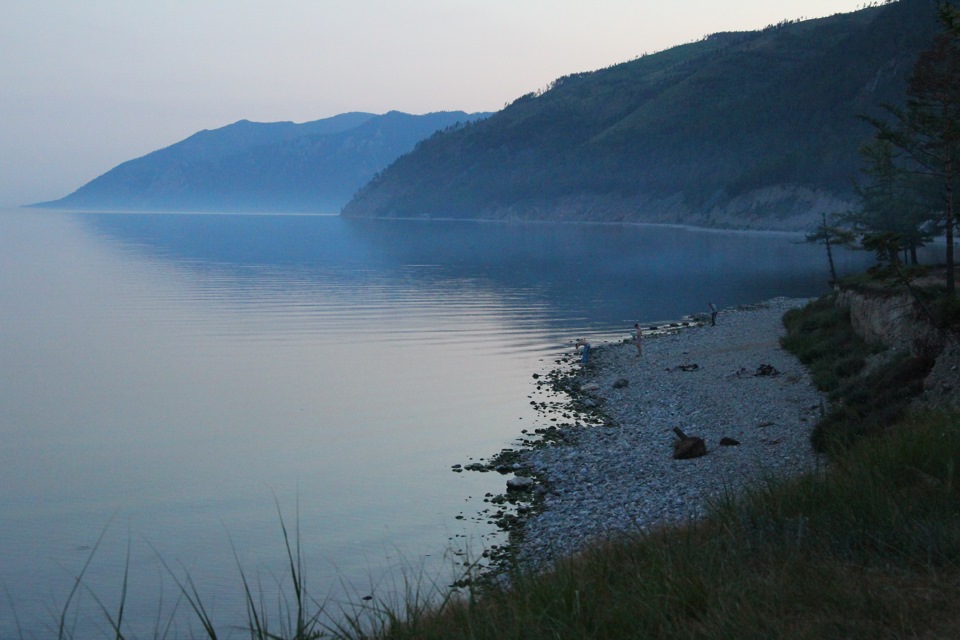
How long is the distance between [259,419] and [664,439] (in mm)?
12474

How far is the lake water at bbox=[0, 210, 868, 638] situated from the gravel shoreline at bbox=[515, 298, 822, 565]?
5.48ft

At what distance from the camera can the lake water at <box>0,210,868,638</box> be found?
1530cm

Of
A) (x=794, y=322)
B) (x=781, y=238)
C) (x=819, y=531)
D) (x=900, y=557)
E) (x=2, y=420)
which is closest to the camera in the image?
(x=900, y=557)

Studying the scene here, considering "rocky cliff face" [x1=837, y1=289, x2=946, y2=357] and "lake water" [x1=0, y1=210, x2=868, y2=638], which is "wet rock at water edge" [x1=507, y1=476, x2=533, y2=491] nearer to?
"lake water" [x1=0, y1=210, x2=868, y2=638]

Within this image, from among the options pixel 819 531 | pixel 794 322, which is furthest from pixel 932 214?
pixel 819 531

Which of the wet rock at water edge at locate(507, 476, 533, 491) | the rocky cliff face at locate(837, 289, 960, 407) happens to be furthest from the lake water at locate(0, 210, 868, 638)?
the rocky cliff face at locate(837, 289, 960, 407)

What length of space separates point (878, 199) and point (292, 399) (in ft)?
142

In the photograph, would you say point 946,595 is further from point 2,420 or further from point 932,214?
point 932,214

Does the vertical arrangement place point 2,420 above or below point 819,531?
below

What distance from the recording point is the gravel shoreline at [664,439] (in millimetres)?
15875

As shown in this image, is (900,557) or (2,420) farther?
(2,420)

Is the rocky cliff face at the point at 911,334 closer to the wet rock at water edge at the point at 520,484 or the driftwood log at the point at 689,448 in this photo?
the driftwood log at the point at 689,448

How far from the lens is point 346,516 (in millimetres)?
18156

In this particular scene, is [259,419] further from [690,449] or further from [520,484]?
[690,449]
